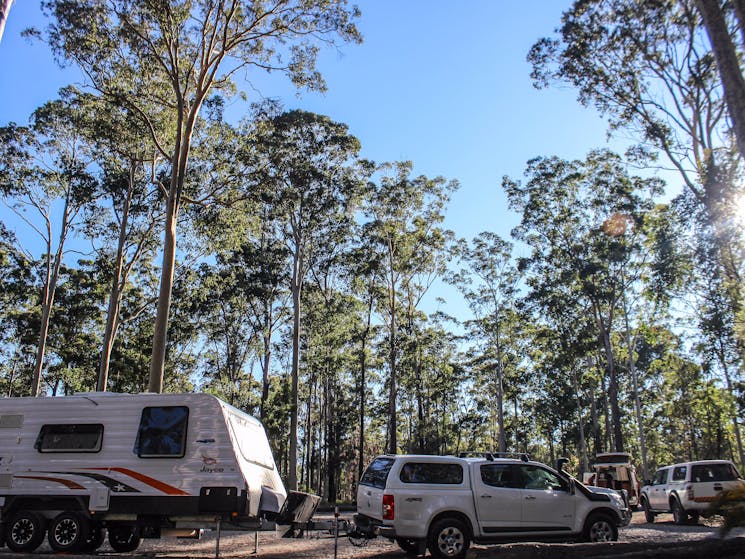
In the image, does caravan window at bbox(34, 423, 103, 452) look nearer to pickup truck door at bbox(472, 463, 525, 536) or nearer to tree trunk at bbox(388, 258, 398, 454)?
pickup truck door at bbox(472, 463, 525, 536)

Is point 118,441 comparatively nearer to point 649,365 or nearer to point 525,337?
point 525,337

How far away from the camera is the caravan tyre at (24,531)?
9156mm

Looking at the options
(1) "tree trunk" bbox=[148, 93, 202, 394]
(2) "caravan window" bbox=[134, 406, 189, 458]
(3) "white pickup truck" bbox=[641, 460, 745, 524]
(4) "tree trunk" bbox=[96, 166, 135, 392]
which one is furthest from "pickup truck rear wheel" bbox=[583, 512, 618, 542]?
(4) "tree trunk" bbox=[96, 166, 135, 392]

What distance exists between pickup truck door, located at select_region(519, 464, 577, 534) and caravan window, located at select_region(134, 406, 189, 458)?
19.2 ft

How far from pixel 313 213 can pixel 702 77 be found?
1868 cm

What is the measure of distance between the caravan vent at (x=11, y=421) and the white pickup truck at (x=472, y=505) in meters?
5.99

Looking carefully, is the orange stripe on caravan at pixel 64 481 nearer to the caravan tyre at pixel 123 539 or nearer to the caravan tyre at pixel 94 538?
the caravan tyre at pixel 94 538

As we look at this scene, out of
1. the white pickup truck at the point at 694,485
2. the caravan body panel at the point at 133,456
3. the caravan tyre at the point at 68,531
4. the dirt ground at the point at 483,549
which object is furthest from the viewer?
the white pickup truck at the point at 694,485

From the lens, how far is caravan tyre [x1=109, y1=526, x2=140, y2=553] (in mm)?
10367

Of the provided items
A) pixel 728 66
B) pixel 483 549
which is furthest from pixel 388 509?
pixel 728 66

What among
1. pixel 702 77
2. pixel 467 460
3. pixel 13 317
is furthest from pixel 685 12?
pixel 13 317

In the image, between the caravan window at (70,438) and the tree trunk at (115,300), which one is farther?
the tree trunk at (115,300)

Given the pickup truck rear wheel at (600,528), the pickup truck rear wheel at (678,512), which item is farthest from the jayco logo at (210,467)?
the pickup truck rear wheel at (678,512)

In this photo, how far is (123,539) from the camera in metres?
10.5
